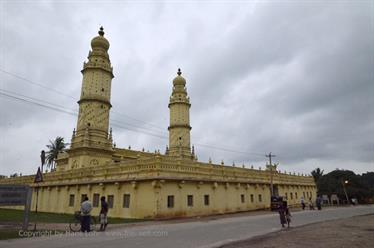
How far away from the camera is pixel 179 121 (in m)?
45.3

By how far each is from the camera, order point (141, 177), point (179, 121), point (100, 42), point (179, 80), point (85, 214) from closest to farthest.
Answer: point (85, 214), point (141, 177), point (100, 42), point (179, 121), point (179, 80)

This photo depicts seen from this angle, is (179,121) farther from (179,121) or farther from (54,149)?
(54,149)

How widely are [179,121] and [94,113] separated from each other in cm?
1365

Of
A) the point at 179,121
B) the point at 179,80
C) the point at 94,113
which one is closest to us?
the point at 94,113

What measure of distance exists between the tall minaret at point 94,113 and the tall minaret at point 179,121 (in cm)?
1050

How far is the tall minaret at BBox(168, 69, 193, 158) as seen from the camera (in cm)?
4444

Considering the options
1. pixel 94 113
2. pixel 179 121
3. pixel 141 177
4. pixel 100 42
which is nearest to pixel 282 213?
pixel 141 177

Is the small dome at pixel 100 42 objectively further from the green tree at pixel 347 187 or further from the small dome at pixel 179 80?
the green tree at pixel 347 187

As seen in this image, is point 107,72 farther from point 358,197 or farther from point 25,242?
point 358,197

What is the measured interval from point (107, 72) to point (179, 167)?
794 inches

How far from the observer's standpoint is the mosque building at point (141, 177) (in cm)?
2331

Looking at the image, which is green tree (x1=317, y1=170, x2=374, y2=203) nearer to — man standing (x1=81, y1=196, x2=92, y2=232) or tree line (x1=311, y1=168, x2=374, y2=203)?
tree line (x1=311, y1=168, x2=374, y2=203)

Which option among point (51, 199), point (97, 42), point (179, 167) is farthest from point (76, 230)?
point (97, 42)

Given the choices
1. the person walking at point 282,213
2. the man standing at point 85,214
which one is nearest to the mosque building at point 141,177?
the man standing at point 85,214
